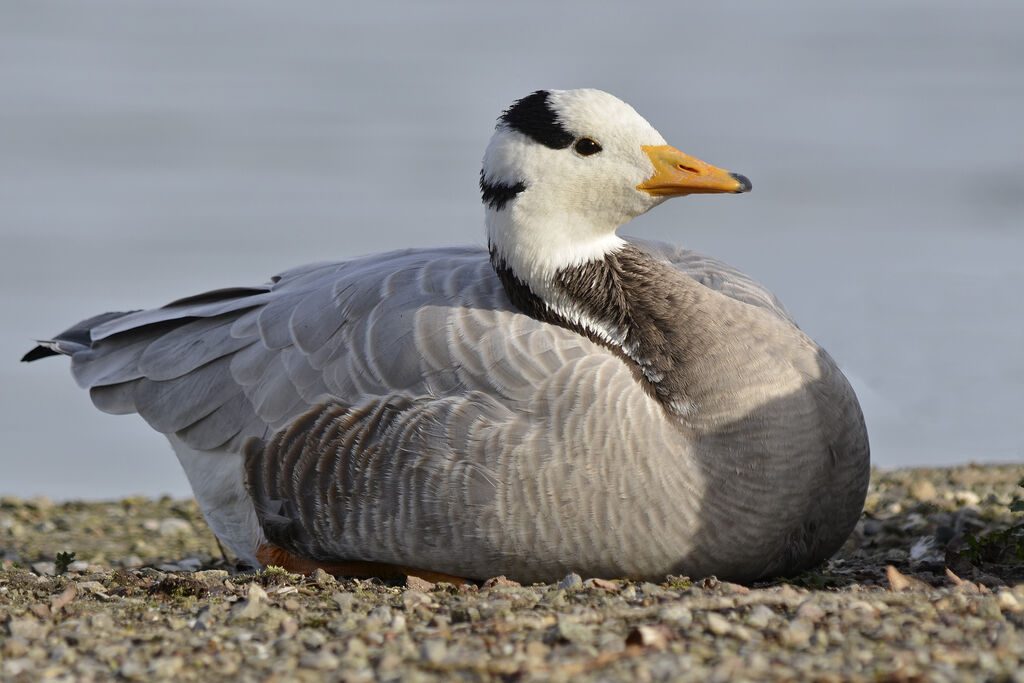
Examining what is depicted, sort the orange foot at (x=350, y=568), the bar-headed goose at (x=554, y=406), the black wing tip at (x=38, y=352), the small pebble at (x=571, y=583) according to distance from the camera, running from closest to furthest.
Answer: the small pebble at (x=571, y=583)
the bar-headed goose at (x=554, y=406)
the orange foot at (x=350, y=568)
the black wing tip at (x=38, y=352)

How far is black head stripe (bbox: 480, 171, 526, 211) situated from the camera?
7316mm

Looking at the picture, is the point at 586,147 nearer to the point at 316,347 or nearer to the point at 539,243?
the point at 539,243

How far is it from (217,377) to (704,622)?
440 centimetres

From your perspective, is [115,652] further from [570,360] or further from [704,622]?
[570,360]

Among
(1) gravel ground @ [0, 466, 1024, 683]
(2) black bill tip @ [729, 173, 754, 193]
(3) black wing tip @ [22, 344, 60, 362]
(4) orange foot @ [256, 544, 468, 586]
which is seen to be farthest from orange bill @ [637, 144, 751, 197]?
(3) black wing tip @ [22, 344, 60, 362]

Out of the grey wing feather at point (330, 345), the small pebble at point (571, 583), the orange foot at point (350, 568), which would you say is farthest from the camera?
the orange foot at point (350, 568)

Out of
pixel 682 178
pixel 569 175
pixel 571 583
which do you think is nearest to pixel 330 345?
pixel 569 175

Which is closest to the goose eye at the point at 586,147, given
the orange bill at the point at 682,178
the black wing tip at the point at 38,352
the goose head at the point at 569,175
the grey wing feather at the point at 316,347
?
the goose head at the point at 569,175

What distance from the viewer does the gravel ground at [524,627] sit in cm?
462

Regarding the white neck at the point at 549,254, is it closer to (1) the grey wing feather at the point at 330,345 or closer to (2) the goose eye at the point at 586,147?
(1) the grey wing feather at the point at 330,345

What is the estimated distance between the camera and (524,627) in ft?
17.1

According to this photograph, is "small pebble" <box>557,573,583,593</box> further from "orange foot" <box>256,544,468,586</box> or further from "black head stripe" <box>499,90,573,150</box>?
"black head stripe" <box>499,90,573,150</box>

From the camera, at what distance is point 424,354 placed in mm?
7266

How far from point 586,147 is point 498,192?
593 mm
